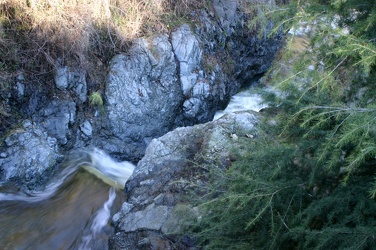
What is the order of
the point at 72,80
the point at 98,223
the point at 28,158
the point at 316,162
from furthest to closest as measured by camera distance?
the point at 72,80 < the point at 28,158 < the point at 98,223 < the point at 316,162

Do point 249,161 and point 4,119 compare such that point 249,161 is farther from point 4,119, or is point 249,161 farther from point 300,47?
point 300,47

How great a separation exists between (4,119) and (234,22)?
6.12m

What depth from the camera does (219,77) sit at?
26.9 feet

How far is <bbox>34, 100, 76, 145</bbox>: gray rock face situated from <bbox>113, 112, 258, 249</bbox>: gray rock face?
1831mm

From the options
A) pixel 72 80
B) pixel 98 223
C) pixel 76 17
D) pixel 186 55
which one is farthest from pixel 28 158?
pixel 186 55

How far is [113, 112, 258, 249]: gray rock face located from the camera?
4137 mm

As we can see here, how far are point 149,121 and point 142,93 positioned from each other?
593mm

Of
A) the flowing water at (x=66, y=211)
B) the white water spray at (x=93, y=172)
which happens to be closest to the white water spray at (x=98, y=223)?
the flowing water at (x=66, y=211)

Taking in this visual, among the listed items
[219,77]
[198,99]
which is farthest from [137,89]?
[219,77]

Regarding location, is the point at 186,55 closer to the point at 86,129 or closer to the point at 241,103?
the point at 241,103

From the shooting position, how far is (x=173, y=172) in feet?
15.8

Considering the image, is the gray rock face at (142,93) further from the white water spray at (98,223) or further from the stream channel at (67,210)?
the white water spray at (98,223)

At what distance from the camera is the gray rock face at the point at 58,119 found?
19.6 ft

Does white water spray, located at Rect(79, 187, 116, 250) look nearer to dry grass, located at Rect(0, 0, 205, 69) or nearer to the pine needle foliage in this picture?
the pine needle foliage
